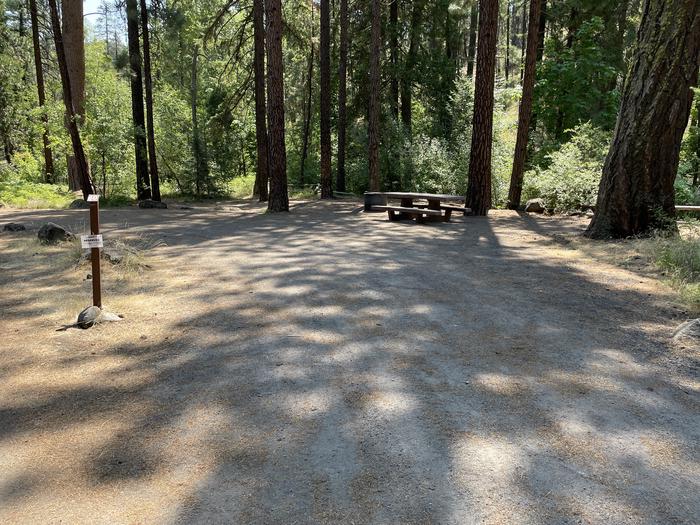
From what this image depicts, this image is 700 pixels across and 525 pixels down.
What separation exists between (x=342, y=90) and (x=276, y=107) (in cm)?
738

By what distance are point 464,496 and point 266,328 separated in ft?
8.89

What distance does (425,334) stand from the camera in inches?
182

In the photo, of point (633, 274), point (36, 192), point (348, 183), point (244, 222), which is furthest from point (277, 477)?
point (348, 183)

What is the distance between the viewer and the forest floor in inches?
97.0

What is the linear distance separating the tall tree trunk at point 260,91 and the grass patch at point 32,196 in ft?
22.8

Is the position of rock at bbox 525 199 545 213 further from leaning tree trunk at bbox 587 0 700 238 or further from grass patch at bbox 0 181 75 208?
grass patch at bbox 0 181 75 208

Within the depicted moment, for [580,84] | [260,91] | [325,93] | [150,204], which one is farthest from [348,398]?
[580,84]

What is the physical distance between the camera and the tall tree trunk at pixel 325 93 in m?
19.7

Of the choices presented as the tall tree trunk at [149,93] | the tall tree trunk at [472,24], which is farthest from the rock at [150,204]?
the tall tree trunk at [472,24]

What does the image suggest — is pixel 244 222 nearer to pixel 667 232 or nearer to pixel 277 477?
pixel 667 232

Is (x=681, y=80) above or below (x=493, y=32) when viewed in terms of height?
below

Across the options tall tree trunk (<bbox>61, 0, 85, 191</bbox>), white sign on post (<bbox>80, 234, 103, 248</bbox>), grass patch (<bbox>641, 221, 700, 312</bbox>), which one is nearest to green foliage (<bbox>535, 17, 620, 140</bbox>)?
grass patch (<bbox>641, 221, 700, 312</bbox>)

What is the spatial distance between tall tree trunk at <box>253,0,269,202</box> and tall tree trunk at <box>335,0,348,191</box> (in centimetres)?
308

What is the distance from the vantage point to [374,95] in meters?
19.0
